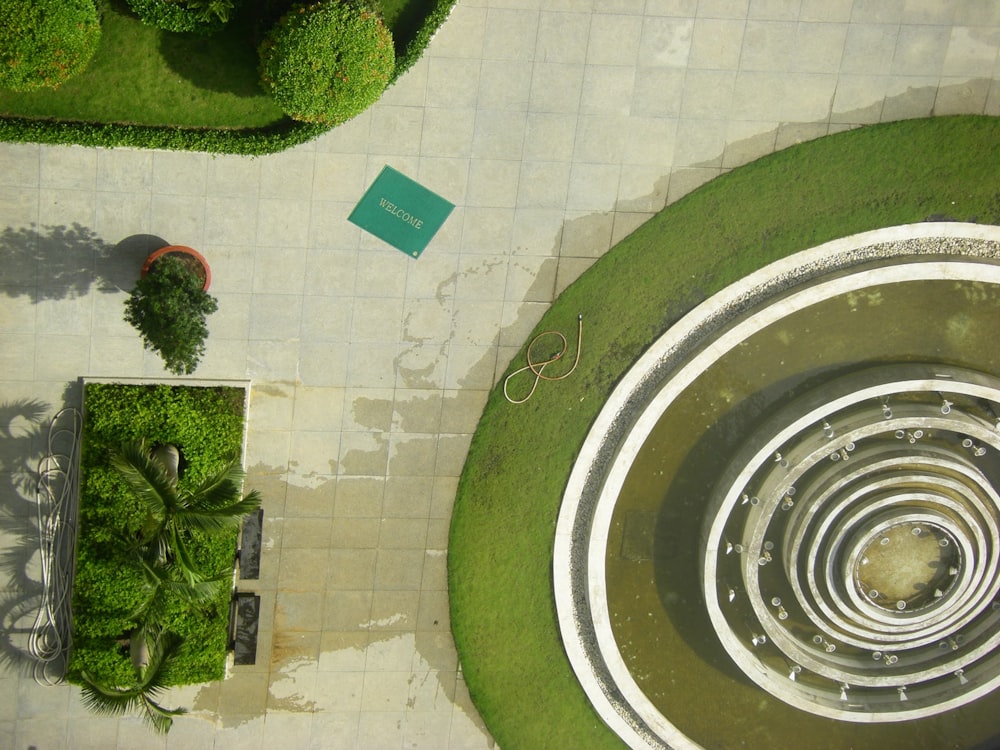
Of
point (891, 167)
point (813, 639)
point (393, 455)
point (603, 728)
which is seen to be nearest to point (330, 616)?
point (393, 455)

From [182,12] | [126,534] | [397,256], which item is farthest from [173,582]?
[182,12]

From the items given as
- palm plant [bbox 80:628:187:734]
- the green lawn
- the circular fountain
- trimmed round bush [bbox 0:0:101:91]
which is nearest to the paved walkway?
the green lawn

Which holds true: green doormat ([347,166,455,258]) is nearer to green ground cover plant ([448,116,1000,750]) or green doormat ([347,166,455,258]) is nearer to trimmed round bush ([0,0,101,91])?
green ground cover plant ([448,116,1000,750])

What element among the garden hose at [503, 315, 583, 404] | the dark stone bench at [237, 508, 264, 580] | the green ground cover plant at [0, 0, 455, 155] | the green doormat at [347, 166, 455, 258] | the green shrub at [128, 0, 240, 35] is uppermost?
the green shrub at [128, 0, 240, 35]

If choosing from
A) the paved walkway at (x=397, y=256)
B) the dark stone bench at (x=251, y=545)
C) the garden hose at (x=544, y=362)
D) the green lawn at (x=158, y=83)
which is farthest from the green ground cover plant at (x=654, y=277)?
the green lawn at (x=158, y=83)

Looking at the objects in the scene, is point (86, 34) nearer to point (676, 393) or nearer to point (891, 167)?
point (676, 393)
